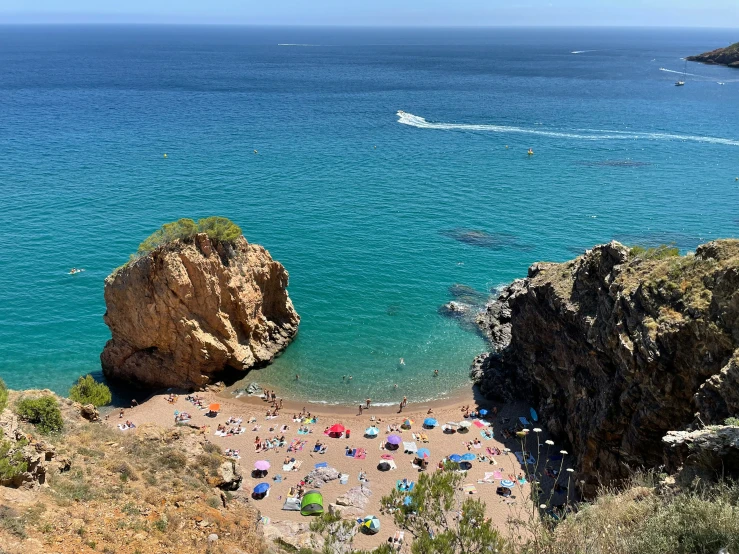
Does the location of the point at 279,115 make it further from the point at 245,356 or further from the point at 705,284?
the point at 705,284

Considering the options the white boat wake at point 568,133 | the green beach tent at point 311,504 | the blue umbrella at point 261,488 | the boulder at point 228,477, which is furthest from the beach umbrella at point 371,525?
the white boat wake at point 568,133

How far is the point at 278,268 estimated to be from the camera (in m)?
43.3

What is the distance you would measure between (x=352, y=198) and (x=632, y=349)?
49800 mm

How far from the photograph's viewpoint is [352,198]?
7125cm

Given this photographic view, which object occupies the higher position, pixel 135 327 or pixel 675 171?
pixel 675 171

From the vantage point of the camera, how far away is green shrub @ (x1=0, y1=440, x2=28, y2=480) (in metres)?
17.6

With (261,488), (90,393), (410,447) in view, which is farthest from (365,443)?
(90,393)

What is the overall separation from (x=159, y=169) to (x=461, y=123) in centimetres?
5959

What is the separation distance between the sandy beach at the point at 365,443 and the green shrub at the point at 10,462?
12.5 meters

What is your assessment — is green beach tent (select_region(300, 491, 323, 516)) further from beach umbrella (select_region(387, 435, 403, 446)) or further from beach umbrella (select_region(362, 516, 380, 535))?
beach umbrella (select_region(387, 435, 403, 446))

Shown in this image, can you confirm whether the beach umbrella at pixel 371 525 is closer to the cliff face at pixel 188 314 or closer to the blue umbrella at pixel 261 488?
the blue umbrella at pixel 261 488

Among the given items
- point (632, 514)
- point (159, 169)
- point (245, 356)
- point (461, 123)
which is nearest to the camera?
point (632, 514)

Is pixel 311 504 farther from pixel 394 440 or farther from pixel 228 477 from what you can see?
pixel 394 440

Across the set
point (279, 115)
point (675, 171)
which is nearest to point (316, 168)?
point (279, 115)
